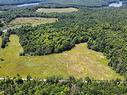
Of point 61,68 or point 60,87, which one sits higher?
point 60,87

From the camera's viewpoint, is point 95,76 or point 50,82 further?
point 95,76

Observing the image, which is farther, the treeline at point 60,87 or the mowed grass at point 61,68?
the mowed grass at point 61,68

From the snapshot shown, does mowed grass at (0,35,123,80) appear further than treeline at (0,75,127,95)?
Yes

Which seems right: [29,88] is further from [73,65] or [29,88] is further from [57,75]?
[73,65]

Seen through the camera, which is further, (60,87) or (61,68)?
(61,68)

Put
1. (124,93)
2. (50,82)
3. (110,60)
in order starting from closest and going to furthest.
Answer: (124,93), (50,82), (110,60)

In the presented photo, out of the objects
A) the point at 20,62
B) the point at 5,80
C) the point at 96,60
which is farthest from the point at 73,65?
the point at 5,80

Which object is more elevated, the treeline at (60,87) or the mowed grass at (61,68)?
the treeline at (60,87)

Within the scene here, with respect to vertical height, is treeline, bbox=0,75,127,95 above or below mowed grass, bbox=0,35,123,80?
above
